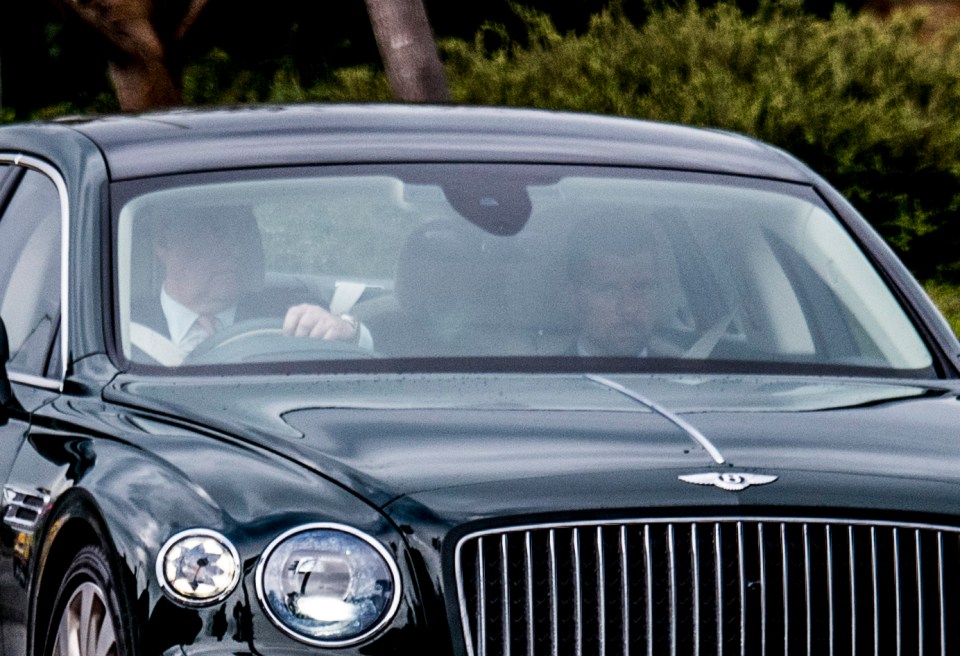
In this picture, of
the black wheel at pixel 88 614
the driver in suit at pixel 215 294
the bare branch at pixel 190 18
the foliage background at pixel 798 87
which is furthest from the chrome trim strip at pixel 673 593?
the foliage background at pixel 798 87

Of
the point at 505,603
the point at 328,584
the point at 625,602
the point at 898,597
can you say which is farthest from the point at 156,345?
the point at 898,597

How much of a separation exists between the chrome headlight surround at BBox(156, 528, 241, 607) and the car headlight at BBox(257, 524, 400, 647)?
61 mm

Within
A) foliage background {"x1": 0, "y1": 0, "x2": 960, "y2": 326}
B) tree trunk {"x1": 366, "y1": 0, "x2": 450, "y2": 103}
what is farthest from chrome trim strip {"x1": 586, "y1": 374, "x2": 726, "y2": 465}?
foliage background {"x1": 0, "y1": 0, "x2": 960, "y2": 326}

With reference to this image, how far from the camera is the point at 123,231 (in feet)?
17.5

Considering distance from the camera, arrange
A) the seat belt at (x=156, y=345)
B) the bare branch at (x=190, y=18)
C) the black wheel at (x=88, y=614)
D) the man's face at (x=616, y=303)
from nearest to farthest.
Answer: the black wheel at (x=88, y=614) < the seat belt at (x=156, y=345) < the man's face at (x=616, y=303) < the bare branch at (x=190, y=18)

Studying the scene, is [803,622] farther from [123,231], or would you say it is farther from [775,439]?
[123,231]

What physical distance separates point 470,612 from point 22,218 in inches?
98.1

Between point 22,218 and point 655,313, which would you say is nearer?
point 655,313

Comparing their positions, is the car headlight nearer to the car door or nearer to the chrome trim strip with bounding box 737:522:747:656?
the chrome trim strip with bounding box 737:522:747:656

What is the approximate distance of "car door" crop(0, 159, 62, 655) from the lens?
4.80 metres

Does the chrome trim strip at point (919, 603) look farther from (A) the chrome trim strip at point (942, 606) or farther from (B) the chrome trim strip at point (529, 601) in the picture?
(B) the chrome trim strip at point (529, 601)

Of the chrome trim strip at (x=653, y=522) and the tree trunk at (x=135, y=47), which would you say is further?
the tree trunk at (x=135, y=47)

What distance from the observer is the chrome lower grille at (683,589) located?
3.89 metres

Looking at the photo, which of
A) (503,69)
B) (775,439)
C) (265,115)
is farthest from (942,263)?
(775,439)
